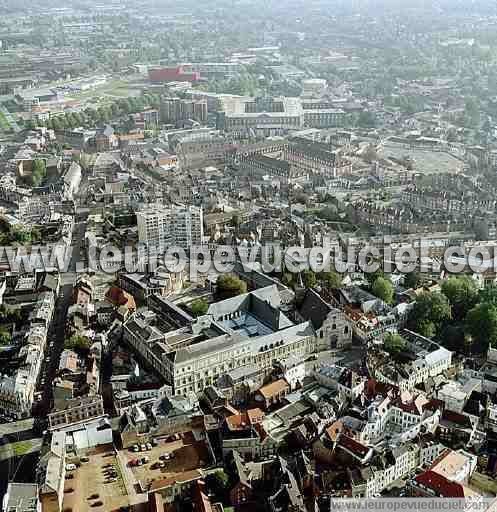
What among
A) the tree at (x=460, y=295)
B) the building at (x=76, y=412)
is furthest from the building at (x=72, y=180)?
the tree at (x=460, y=295)

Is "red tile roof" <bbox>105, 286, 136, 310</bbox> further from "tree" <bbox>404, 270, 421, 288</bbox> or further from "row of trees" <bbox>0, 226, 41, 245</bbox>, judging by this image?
"tree" <bbox>404, 270, 421, 288</bbox>

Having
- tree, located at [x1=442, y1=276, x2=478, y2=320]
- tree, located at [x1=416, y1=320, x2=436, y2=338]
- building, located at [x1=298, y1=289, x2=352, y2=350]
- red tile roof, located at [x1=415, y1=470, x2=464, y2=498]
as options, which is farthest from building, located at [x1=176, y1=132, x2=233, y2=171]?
red tile roof, located at [x1=415, y1=470, x2=464, y2=498]

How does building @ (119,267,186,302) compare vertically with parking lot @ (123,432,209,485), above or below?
above

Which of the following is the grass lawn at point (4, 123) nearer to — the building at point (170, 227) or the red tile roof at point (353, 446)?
the building at point (170, 227)

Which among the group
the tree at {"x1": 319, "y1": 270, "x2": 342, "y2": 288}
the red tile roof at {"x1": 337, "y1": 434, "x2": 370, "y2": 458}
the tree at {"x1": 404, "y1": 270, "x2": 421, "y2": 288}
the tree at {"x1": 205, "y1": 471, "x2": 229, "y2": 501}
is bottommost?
the tree at {"x1": 205, "y1": 471, "x2": 229, "y2": 501}

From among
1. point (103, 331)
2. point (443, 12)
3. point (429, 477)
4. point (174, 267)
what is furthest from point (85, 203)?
point (443, 12)

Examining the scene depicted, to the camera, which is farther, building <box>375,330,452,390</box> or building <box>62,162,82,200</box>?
building <box>62,162,82,200</box>

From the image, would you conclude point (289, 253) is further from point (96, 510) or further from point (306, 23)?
point (306, 23)

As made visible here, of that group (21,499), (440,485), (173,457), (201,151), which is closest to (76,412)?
(173,457)
